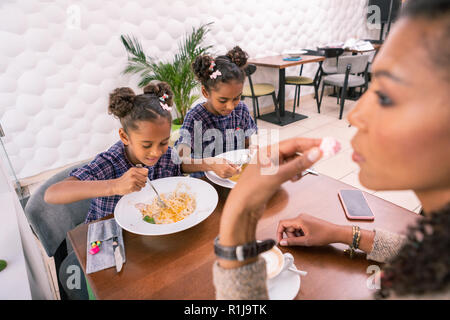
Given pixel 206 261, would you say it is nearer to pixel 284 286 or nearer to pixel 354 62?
pixel 284 286

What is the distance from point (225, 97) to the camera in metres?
1.91

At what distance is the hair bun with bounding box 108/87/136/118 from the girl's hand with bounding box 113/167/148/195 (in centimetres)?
44

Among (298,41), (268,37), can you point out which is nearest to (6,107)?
(268,37)

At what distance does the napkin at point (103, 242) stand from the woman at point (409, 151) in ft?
1.47

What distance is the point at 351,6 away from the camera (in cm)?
618

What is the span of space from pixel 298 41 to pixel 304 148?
5.47 metres

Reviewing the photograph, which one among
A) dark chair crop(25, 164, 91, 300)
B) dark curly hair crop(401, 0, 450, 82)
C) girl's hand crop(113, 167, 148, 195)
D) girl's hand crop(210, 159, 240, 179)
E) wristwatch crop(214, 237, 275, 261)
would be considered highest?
dark curly hair crop(401, 0, 450, 82)

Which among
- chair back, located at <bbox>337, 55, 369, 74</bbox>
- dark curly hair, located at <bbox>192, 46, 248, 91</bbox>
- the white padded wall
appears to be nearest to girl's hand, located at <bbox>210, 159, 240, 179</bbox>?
dark curly hair, located at <bbox>192, 46, 248, 91</bbox>

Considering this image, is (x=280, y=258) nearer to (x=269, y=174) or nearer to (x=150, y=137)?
(x=269, y=174)

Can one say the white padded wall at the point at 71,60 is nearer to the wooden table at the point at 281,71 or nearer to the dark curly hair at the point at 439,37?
the wooden table at the point at 281,71

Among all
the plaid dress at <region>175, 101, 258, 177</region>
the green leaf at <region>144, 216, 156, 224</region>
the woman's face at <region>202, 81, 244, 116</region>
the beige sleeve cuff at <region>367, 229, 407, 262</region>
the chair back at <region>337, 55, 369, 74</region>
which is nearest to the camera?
the beige sleeve cuff at <region>367, 229, 407, 262</region>

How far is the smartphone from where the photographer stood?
103 cm

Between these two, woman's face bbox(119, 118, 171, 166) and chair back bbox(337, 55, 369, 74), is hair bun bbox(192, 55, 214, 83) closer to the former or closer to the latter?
woman's face bbox(119, 118, 171, 166)

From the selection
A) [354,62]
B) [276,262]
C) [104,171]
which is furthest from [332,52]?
[276,262]
